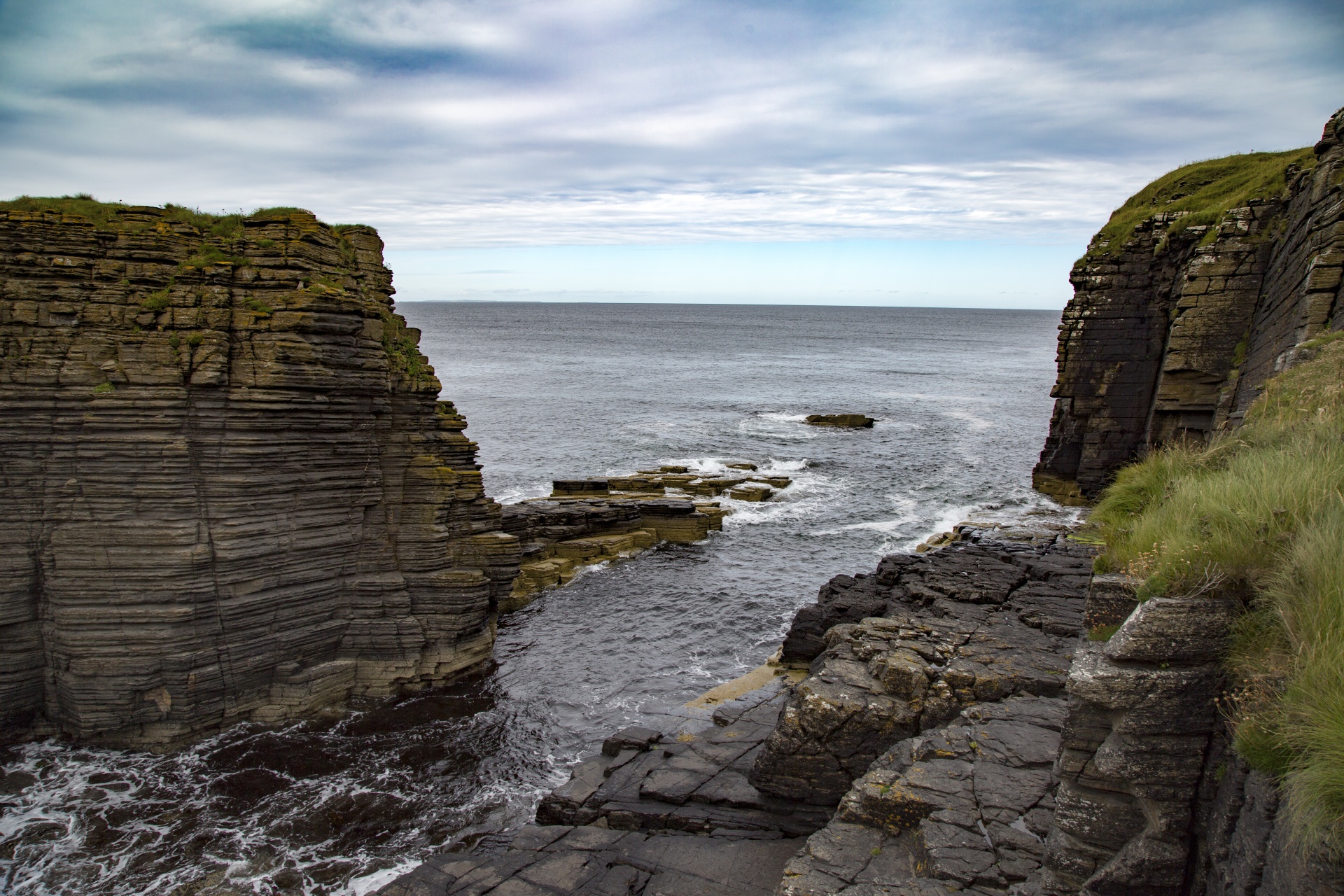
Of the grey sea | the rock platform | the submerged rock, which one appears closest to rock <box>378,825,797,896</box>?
the grey sea

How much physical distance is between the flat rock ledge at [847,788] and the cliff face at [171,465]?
7.92 metres

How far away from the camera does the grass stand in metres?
4.82

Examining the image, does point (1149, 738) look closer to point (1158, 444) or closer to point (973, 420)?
point (1158, 444)

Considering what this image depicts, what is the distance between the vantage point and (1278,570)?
6320mm

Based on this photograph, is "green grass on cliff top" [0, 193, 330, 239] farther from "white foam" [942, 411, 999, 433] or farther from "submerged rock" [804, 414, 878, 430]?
"white foam" [942, 411, 999, 433]

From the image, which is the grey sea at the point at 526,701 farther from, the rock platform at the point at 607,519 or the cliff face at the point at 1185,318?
the cliff face at the point at 1185,318

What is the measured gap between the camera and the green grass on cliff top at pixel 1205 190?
104 ft

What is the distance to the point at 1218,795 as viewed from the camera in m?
6.41

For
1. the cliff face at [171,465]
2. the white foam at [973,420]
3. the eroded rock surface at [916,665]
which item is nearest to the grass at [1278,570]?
the eroded rock surface at [916,665]

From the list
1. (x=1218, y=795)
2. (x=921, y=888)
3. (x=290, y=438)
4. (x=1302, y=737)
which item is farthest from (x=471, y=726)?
(x=1302, y=737)

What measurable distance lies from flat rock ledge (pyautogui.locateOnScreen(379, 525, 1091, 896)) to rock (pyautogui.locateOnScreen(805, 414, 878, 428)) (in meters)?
48.0

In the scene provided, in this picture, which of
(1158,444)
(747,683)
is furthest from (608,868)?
(1158,444)

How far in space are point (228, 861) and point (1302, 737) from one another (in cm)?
1605

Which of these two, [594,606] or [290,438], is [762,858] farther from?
[594,606]
